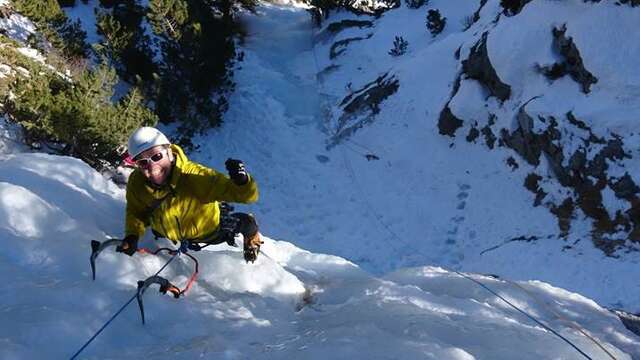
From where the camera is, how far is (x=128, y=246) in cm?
448

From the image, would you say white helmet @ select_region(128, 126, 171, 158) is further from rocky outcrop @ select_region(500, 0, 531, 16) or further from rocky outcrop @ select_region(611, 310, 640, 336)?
rocky outcrop @ select_region(500, 0, 531, 16)

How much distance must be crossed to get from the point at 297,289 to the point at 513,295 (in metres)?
2.06

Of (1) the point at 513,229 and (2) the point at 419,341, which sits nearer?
(2) the point at 419,341

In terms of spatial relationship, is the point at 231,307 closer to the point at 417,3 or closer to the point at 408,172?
the point at 408,172

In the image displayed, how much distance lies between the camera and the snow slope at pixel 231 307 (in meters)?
3.56

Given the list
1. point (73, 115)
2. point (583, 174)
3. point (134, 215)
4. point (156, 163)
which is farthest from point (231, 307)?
point (583, 174)

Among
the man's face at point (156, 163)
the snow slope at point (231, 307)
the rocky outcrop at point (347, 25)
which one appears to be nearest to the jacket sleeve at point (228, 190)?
the man's face at point (156, 163)

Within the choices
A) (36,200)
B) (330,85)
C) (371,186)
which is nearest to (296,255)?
(36,200)

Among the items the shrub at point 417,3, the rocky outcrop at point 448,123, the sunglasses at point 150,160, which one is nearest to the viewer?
the sunglasses at point 150,160

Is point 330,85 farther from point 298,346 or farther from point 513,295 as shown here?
point 298,346

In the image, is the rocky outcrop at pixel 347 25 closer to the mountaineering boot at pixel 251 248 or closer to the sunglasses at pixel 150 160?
the mountaineering boot at pixel 251 248

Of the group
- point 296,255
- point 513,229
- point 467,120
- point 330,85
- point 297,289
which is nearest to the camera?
point 297,289

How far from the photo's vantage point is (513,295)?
17.3ft

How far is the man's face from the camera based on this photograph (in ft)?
13.1
